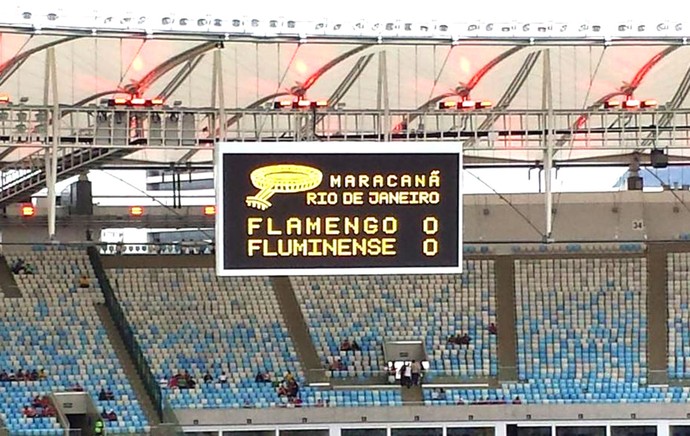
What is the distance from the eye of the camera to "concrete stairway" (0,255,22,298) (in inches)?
1298

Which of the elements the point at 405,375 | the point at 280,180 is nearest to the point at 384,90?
the point at 280,180

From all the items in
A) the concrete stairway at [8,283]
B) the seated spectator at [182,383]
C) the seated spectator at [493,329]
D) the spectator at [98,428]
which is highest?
the concrete stairway at [8,283]

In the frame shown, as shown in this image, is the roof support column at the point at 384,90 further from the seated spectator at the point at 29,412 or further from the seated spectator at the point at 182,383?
the seated spectator at the point at 29,412

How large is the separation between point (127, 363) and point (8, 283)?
14.8 ft

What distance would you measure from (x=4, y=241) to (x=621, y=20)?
17.7 metres

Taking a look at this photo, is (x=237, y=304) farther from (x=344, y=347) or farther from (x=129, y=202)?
(x=129, y=202)

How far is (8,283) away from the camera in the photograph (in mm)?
33406

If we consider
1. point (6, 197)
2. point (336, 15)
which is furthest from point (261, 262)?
point (6, 197)

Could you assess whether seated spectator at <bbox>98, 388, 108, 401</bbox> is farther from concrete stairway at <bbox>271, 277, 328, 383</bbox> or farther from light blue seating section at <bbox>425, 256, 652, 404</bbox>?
light blue seating section at <bbox>425, 256, 652, 404</bbox>

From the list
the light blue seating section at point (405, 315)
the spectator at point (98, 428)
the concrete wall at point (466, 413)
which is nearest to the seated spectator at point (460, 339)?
the light blue seating section at point (405, 315)

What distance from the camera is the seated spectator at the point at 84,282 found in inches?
1319

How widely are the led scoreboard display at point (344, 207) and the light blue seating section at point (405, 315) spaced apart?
22.9 ft

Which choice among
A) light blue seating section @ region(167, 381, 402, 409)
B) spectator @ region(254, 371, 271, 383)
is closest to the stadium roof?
light blue seating section @ region(167, 381, 402, 409)

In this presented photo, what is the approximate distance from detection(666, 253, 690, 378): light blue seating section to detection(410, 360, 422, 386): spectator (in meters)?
5.74
